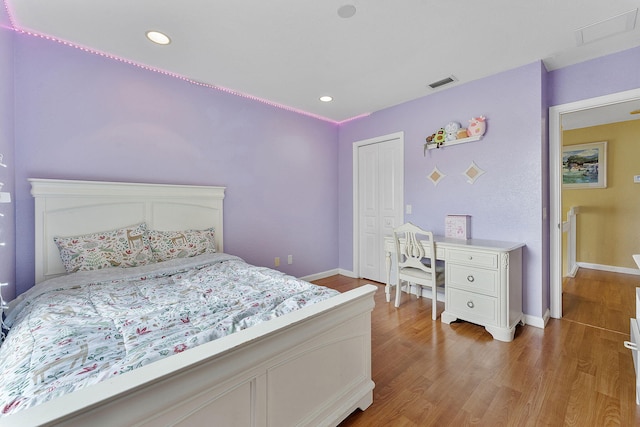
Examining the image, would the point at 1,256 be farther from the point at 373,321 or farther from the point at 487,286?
the point at 487,286

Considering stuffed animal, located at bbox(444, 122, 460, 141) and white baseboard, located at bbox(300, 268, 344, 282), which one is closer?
stuffed animal, located at bbox(444, 122, 460, 141)

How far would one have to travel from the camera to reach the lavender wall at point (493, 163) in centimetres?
252

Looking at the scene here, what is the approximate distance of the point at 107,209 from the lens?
232 cm

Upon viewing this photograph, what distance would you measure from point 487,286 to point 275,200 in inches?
97.9

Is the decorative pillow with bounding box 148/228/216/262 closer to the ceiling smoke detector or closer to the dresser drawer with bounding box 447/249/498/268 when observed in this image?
the dresser drawer with bounding box 447/249/498/268

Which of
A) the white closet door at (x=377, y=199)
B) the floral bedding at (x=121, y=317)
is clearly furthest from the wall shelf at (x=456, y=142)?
the floral bedding at (x=121, y=317)

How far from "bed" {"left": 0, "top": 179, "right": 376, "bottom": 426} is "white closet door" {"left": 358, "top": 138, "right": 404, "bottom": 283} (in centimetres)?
217

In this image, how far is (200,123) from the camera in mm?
2928

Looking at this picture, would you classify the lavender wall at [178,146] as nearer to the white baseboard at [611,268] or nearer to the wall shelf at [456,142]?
the wall shelf at [456,142]

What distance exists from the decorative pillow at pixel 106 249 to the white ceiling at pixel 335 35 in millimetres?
1543

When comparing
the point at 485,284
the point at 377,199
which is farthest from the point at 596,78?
the point at 377,199

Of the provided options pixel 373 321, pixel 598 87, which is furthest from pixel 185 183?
pixel 598 87

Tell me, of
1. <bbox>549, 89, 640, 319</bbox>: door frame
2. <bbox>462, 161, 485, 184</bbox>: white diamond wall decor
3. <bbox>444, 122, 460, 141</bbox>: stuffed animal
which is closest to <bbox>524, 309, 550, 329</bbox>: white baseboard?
<bbox>549, 89, 640, 319</bbox>: door frame

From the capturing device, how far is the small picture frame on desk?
289 centimetres
